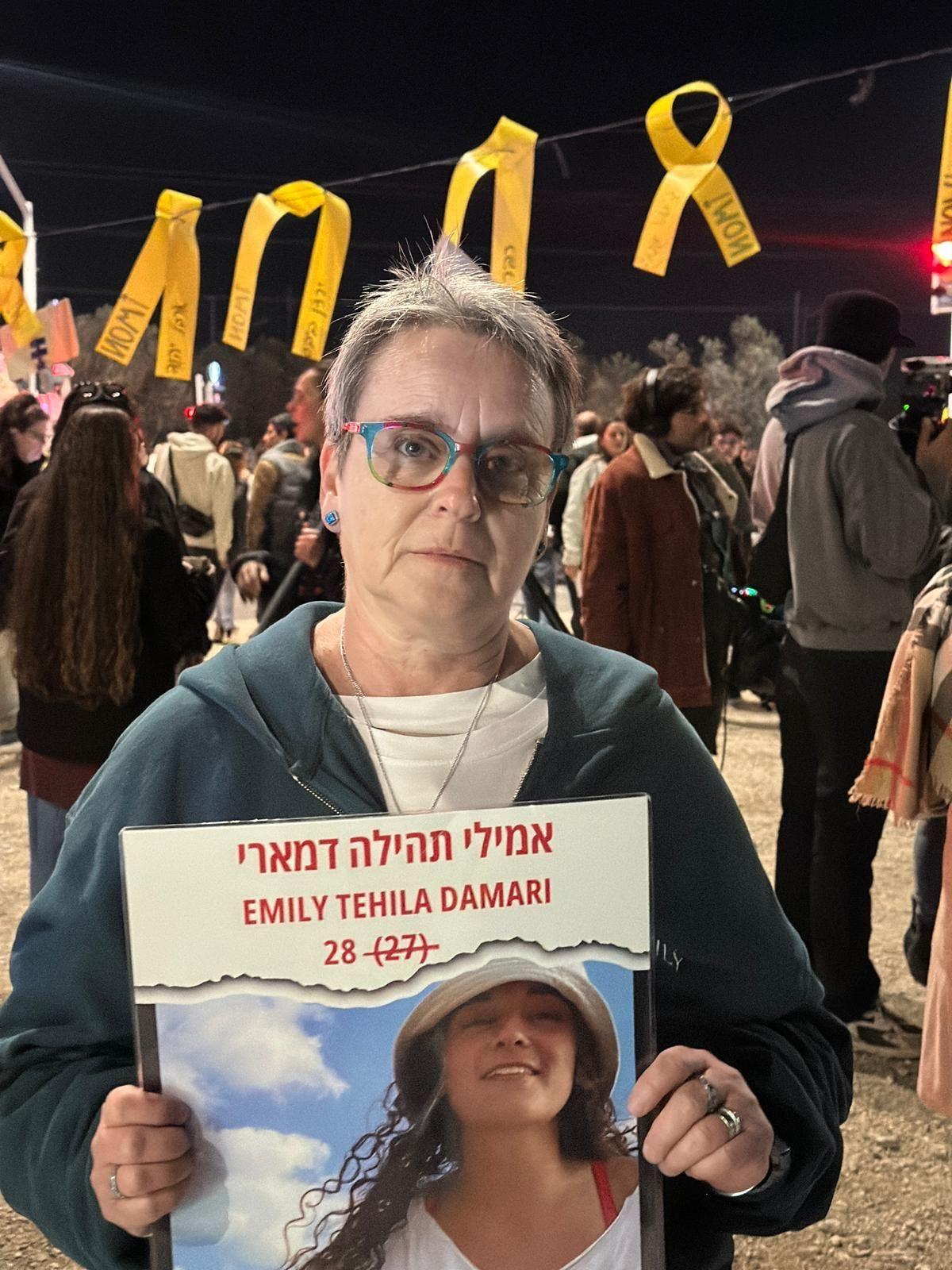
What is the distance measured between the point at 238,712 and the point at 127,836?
0.23 m

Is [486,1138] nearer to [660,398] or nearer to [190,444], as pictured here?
[660,398]

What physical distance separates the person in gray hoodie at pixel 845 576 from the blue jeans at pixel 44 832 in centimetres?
217

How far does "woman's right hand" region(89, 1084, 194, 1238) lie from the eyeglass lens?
54cm

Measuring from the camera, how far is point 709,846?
3.86 feet

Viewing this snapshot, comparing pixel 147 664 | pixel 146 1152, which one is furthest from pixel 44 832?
pixel 146 1152

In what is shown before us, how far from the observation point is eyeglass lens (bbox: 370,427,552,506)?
42.7 inches

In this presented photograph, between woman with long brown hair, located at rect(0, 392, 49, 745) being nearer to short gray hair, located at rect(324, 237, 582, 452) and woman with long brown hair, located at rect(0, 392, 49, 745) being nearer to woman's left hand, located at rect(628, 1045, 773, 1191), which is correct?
short gray hair, located at rect(324, 237, 582, 452)

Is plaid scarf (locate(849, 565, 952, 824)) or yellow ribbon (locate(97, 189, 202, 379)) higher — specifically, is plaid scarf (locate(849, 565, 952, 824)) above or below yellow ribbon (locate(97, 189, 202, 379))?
below

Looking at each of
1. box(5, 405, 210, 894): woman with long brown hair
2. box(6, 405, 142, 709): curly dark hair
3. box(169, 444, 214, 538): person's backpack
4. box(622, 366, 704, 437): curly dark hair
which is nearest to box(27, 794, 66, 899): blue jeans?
box(5, 405, 210, 894): woman with long brown hair

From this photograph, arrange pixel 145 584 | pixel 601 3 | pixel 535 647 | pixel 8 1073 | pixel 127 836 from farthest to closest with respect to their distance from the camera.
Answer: pixel 601 3
pixel 145 584
pixel 535 647
pixel 8 1073
pixel 127 836

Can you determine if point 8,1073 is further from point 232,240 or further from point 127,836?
point 232,240

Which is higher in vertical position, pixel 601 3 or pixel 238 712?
pixel 601 3

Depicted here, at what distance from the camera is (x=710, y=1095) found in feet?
3.30

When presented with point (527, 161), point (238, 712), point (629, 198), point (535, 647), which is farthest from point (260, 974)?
point (629, 198)
